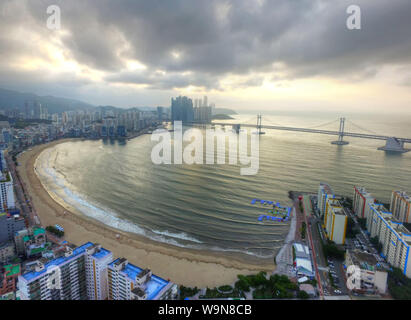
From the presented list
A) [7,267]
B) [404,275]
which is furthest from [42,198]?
[404,275]

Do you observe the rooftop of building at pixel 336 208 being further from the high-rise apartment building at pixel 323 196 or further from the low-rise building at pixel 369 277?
the low-rise building at pixel 369 277

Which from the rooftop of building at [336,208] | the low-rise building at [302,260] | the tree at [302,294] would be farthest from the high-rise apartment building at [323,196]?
the tree at [302,294]

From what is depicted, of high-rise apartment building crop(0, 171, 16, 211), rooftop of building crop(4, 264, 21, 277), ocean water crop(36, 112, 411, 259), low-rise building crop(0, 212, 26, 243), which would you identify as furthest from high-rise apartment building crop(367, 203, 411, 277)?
high-rise apartment building crop(0, 171, 16, 211)

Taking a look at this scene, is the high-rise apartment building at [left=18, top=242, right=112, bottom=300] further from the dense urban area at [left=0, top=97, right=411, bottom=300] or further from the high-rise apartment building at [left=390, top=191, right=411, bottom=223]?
the high-rise apartment building at [left=390, top=191, right=411, bottom=223]

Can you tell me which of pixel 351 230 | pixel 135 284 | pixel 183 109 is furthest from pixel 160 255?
pixel 183 109

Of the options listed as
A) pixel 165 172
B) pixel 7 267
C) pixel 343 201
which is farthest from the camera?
pixel 165 172
